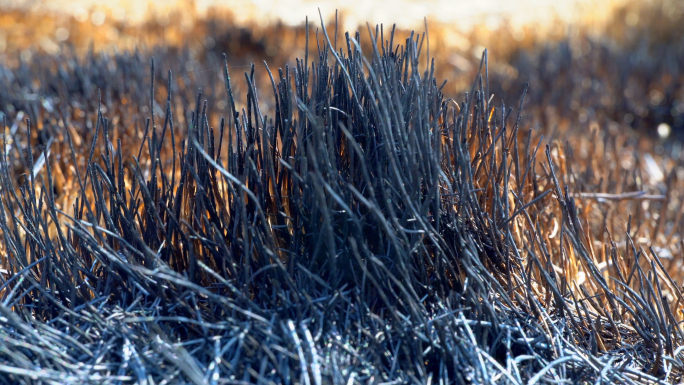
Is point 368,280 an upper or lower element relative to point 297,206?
lower

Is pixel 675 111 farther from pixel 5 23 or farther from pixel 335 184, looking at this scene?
pixel 5 23

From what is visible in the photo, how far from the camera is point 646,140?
5520mm

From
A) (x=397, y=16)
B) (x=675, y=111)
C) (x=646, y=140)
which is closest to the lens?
(x=646, y=140)

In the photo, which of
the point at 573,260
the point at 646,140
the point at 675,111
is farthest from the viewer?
the point at 675,111

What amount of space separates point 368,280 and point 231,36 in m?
6.34

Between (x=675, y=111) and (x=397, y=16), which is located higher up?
(x=397, y=16)

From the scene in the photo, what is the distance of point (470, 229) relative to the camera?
5.95 feet

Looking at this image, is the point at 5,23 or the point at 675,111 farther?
the point at 5,23

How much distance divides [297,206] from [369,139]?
0.90 feet

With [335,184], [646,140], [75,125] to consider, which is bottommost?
[646,140]

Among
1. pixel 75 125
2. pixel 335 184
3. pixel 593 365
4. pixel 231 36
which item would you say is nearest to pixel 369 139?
pixel 335 184

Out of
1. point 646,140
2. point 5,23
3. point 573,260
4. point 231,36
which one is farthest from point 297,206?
point 5,23

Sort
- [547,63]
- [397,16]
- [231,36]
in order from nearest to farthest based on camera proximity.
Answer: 1. [547,63]
2. [231,36]
3. [397,16]

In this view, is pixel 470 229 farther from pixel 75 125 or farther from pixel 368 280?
pixel 75 125
